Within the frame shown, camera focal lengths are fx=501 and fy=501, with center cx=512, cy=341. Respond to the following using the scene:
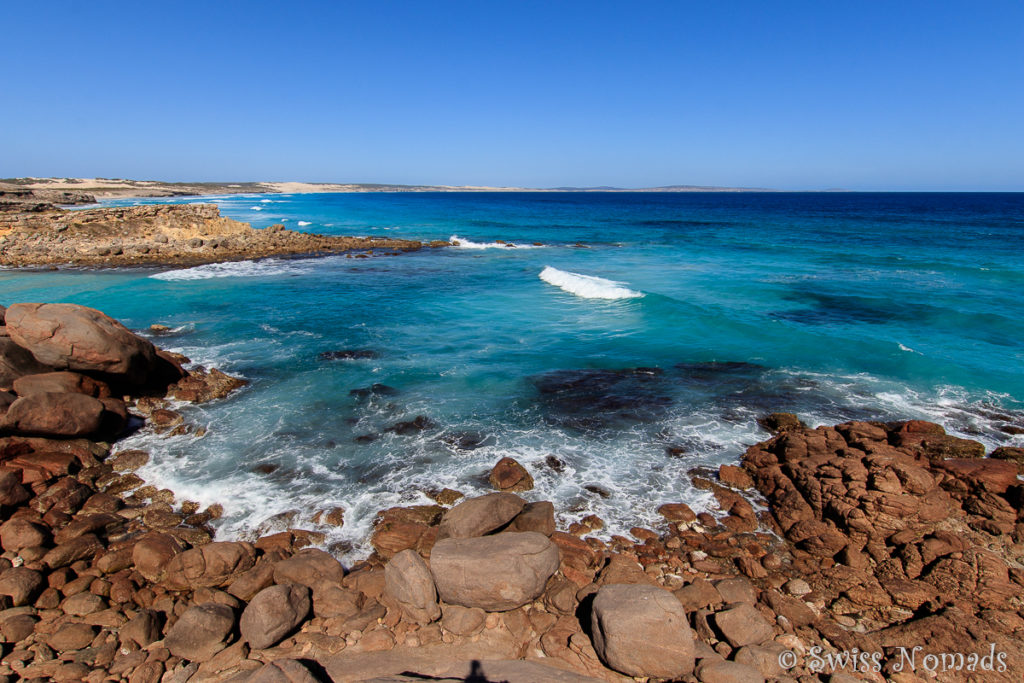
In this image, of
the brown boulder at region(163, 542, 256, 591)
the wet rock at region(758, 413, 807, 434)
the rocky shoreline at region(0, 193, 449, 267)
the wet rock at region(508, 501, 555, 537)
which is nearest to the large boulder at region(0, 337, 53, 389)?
Answer: the brown boulder at region(163, 542, 256, 591)

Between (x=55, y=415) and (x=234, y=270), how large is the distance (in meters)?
26.7

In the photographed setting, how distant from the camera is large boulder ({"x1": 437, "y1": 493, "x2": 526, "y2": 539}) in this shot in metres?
8.16

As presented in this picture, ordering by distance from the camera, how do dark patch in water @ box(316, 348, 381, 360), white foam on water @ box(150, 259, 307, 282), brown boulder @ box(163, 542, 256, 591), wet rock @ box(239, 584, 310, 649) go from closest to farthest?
wet rock @ box(239, 584, 310, 649)
brown boulder @ box(163, 542, 256, 591)
dark patch in water @ box(316, 348, 381, 360)
white foam on water @ box(150, 259, 307, 282)

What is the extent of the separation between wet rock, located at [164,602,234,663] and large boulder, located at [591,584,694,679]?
4.76 m

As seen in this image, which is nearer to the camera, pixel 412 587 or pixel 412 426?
pixel 412 587

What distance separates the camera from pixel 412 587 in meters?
6.93

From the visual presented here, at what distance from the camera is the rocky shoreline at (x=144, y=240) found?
121ft

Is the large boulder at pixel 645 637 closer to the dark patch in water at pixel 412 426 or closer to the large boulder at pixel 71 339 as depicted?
the dark patch in water at pixel 412 426

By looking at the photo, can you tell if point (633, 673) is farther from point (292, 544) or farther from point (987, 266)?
point (987, 266)

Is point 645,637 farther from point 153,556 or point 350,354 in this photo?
point 350,354

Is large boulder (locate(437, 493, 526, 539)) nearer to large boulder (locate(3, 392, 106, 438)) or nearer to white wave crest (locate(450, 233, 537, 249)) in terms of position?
large boulder (locate(3, 392, 106, 438))

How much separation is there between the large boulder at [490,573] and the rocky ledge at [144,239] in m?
37.2

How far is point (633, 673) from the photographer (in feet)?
19.9

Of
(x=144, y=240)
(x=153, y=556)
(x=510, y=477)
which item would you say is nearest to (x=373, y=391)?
(x=510, y=477)
